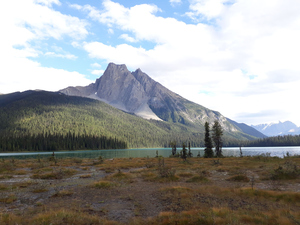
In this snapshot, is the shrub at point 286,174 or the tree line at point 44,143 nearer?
the shrub at point 286,174

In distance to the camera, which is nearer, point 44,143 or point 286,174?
point 286,174

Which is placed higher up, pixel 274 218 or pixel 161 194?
pixel 274 218

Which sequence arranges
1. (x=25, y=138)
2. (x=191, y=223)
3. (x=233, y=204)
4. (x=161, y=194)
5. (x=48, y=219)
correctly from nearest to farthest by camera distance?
(x=191, y=223) → (x=48, y=219) → (x=233, y=204) → (x=161, y=194) → (x=25, y=138)

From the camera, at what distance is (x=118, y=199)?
16.6 meters

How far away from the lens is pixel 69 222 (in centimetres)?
1051

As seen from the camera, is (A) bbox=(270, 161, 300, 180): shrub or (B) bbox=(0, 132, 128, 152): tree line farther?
(B) bbox=(0, 132, 128, 152): tree line

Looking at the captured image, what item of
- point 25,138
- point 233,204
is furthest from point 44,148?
point 233,204

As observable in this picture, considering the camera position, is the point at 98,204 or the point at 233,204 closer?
the point at 233,204

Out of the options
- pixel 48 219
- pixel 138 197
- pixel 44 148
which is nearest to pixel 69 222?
pixel 48 219

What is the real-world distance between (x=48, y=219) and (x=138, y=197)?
8240mm

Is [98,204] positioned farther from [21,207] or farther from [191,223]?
[191,223]

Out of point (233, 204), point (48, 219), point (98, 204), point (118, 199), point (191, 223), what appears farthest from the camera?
point (118, 199)

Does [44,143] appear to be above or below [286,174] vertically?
below

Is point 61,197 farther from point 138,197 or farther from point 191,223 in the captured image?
point 191,223
